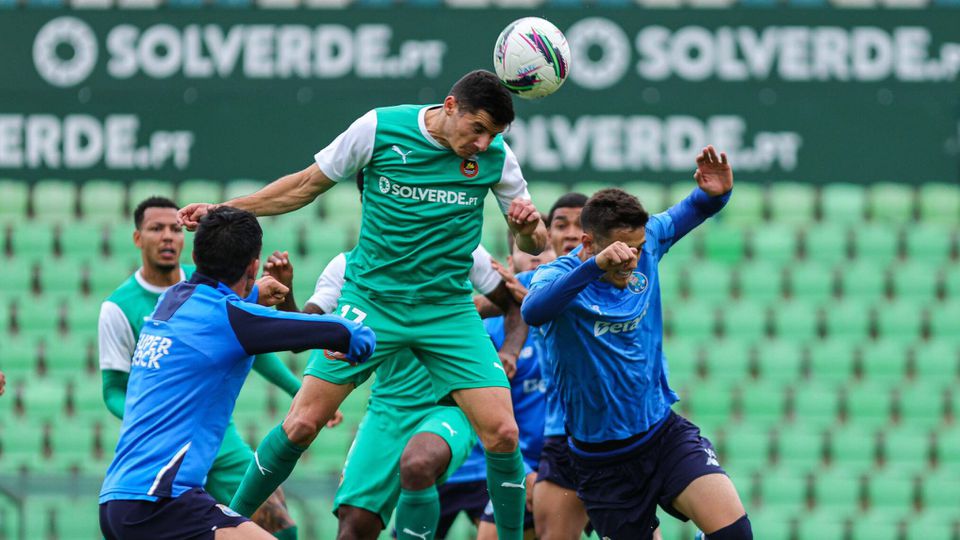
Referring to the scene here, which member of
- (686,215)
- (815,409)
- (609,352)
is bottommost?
(815,409)

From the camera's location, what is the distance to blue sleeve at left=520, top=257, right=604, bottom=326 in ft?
22.4

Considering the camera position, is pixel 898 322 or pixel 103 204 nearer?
pixel 898 322

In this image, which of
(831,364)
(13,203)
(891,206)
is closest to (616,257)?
(831,364)

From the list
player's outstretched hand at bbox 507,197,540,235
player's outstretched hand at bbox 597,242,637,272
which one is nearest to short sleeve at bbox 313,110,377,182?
player's outstretched hand at bbox 507,197,540,235

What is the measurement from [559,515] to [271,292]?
7.66ft

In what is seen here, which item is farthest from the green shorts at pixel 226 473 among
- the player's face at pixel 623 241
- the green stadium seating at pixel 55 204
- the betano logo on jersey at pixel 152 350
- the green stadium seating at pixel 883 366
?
the green stadium seating at pixel 55 204

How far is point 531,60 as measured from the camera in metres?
7.28

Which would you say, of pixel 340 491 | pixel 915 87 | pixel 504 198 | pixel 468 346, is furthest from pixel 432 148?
pixel 915 87

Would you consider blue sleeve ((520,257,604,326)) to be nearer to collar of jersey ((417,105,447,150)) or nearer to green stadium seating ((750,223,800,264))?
collar of jersey ((417,105,447,150))

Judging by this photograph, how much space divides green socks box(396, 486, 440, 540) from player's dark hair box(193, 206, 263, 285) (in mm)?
2074

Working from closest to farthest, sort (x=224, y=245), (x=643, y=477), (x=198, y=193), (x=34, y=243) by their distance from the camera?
(x=224, y=245) → (x=643, y=477) → (x=198, y=193) → (x=34, y=243)

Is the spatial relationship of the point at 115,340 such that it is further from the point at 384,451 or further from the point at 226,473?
the point at 384,451

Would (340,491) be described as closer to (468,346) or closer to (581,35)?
(468,346)

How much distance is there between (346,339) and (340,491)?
2.51 meters
